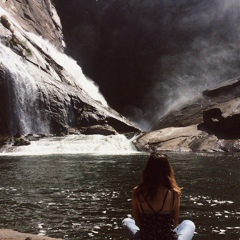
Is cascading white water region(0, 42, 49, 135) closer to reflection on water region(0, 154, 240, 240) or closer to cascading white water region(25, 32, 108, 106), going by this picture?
cascading white water region(25, 32, 108, 106)

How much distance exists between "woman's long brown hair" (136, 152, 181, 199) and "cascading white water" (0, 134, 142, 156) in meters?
28.3

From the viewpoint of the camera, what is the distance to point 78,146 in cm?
3644

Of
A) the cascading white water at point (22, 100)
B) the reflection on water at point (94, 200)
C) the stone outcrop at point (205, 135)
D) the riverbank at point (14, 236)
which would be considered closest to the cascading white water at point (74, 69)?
the cascading white water at point (22, 100)

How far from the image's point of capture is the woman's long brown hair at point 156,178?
5164 mm

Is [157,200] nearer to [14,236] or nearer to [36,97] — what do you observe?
[14,236]

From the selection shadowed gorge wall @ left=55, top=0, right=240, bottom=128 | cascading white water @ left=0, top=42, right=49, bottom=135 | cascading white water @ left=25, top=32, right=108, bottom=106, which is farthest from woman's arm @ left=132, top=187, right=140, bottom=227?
shadowed gorge wall @ left=55, top=0, right=240, bottom=128

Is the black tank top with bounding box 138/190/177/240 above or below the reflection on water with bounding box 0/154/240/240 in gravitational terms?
above

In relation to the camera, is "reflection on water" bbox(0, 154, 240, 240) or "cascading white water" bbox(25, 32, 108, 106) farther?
"cascading white water" bbox(25, 32, 108, 106)

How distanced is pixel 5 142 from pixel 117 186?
81.7ft

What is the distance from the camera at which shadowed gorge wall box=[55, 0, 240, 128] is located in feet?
212

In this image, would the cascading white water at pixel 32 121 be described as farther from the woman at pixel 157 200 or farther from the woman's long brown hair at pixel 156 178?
the woman's long brown hair at pixel 156 178

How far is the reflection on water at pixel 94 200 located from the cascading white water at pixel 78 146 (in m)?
13.2

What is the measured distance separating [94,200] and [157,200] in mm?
8126

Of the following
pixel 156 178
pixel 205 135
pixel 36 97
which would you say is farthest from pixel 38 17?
pixel 156 178
